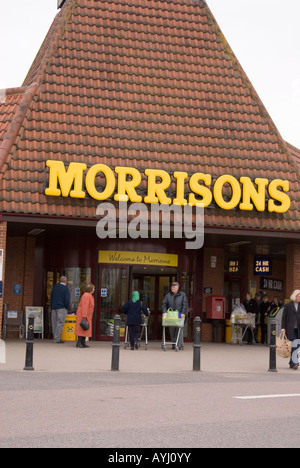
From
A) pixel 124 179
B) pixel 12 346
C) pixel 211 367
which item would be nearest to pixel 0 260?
pixel 12 346

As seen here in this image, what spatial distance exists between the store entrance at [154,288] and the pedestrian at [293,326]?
9.08 m

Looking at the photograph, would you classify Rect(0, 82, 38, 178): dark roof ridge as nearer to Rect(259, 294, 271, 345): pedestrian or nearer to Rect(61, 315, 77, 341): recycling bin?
Rect(61, 315, 77, 341): recycling bin

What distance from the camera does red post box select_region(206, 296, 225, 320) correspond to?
2955 cm

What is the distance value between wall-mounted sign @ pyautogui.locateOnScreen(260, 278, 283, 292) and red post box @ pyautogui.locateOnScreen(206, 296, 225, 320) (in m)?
4.66

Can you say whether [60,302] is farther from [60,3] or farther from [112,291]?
[60,3]

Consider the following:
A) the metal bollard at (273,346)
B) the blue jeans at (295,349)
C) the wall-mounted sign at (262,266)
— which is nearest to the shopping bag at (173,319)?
the blue jeans at (295,349)

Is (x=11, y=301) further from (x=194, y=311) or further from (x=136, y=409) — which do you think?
(x=136, y=409)

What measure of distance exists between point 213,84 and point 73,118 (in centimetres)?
548

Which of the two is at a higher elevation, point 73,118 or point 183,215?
point 73,118

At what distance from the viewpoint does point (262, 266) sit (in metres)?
31.5

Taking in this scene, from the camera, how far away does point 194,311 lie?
28.8 metres

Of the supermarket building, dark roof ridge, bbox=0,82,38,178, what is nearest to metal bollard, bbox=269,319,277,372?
the supermarket building

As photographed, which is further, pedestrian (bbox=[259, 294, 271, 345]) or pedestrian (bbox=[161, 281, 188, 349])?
pedestrian (bbox=[259, 294, 271, 345])

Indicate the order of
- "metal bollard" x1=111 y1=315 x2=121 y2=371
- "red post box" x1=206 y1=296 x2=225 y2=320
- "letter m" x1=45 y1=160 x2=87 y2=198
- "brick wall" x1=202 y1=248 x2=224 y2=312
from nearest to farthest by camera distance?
"metal bollard" x1=111 y1=315 x2=121 y2=371, "letter m" x1=45 y1=160 x2=87 y2=198, "red post box" x1=206 y1=296 x2=225 y2=320, "brick wall" x1=202 y1=248 x2=224 y2=312
